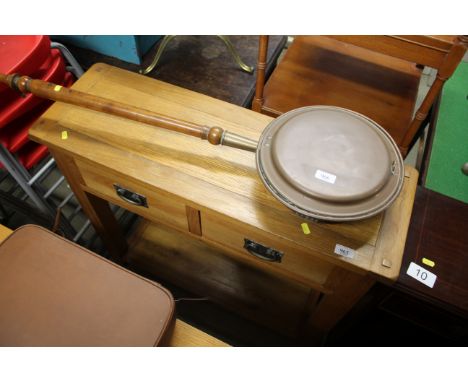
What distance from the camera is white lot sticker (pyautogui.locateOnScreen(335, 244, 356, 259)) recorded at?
897mm

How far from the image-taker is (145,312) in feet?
3.00

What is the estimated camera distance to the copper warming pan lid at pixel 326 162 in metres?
0.79

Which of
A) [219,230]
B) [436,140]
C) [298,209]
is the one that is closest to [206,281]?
[219,230]

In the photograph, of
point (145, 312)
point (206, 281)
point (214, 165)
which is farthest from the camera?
point (206, 281)

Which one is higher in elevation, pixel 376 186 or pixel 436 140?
pixel 376 186

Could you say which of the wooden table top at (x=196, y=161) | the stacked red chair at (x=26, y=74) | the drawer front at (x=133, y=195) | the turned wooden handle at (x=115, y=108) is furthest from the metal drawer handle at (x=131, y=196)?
the stacked red chair at (x=26, y=74)

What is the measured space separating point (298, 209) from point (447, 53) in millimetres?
874

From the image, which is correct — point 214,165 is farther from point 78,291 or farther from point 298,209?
point 78,291

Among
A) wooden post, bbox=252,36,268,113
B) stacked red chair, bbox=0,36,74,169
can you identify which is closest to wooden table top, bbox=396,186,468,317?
wooden post, bbox=252,36,268,113

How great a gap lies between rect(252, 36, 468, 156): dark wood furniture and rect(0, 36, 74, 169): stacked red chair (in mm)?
828

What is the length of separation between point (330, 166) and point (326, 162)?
0.04 ft

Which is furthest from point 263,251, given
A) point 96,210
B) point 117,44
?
point 117,44

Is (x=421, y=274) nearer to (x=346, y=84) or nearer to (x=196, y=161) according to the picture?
(x=196, y=161)

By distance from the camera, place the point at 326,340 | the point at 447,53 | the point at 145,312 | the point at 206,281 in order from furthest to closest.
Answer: the point at 206,281, the point at 326,340, the point at 447,53, the point at 145,312
